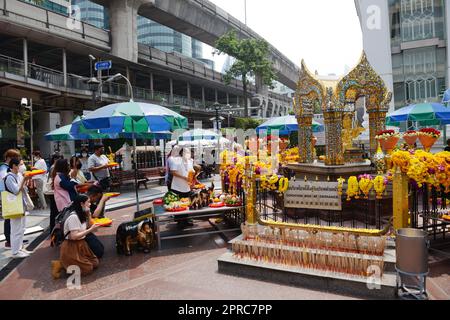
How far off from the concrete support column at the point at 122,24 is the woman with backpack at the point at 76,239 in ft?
81.9

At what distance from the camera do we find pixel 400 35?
21.8 meters

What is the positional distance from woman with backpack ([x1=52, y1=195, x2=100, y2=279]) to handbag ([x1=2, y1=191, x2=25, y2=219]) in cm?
155

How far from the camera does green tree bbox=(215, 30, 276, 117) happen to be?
114 feet

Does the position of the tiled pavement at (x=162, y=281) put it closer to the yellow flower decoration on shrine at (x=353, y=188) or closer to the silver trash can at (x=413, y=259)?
the silver trash can at (x=413, y=259)

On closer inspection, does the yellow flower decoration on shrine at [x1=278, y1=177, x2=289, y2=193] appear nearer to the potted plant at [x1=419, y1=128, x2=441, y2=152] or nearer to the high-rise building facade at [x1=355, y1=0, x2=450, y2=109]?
the potted plant at [x1=419, y1=128, x2=441, y2=152]

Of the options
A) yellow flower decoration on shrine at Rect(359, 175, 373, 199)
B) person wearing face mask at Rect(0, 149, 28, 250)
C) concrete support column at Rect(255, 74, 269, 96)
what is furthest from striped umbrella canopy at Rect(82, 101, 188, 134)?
concrete support column at Rect(255, 74, 269, 96)

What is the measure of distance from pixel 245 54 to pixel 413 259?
113 ft

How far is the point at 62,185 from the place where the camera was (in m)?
5.98

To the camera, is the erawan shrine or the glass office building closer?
the erawan shrine

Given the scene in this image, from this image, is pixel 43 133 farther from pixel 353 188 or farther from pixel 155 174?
pixel 353 188

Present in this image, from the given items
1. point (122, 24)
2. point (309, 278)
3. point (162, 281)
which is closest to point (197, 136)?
point (162, 281)
